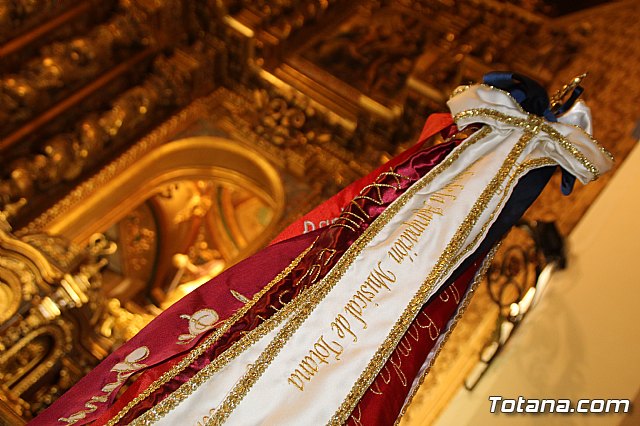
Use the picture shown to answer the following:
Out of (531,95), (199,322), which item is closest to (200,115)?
(531,95)

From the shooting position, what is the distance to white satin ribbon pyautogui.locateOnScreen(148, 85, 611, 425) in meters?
1.53

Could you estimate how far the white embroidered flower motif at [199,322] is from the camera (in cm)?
162

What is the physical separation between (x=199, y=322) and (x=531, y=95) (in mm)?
1290

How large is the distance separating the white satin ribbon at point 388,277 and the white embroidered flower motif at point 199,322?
5.5 inches

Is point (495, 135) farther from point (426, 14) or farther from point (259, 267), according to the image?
point (426, 14)

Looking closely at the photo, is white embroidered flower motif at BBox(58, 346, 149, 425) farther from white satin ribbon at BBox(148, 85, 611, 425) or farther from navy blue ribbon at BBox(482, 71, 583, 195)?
A: navy blue ribbon at BBox(482, 71, 583, 195)

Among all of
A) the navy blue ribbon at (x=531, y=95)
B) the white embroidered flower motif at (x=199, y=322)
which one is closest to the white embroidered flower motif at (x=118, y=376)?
the white embroidered flower motif at (x=199, y=322)

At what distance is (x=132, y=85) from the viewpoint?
3.85 metres

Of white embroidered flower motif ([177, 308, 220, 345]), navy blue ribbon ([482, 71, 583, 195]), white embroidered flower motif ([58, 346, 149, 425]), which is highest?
navy blue ribbon ([482, 71, 583, 195])

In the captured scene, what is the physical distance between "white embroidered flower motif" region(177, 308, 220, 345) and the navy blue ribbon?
4.01 feet

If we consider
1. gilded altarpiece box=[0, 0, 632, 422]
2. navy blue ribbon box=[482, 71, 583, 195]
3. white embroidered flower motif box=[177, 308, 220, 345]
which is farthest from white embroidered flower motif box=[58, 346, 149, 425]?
navy blue ribbon box=[482, 71, 583, 195]

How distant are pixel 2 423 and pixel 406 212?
5.12ft

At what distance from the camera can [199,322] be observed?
168 centimetres

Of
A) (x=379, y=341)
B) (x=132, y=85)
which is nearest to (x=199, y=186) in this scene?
(x=132, y=85)
